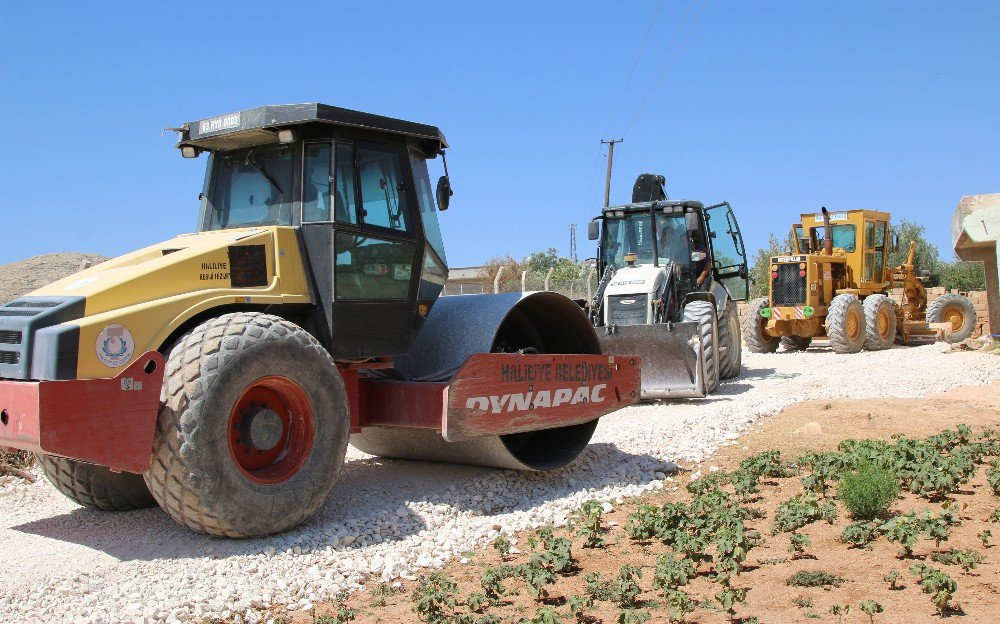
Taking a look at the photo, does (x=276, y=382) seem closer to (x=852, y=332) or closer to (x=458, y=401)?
(x=458, y=401)

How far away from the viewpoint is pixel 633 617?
4.00 metres

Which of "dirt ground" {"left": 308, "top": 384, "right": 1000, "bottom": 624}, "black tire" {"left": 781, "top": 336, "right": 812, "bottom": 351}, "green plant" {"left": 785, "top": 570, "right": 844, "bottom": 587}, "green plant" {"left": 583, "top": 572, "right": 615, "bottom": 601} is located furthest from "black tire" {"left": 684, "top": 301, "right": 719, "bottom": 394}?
"black tire" {"left": 781, "top": 336, "right": 812, "bottom": 351}

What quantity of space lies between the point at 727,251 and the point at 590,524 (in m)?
8.74

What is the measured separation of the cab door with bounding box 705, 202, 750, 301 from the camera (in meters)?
13.5

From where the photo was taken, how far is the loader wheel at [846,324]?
17125 mm

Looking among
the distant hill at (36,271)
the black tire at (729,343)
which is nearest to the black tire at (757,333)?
the black tire at (729,343)

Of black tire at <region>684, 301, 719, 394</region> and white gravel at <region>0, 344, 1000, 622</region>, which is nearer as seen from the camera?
white gravel at <region>0, 344, 1000, 622</region>

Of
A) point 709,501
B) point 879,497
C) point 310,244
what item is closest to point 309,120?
point 310,244

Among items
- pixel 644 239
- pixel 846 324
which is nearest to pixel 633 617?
pixel 644 239

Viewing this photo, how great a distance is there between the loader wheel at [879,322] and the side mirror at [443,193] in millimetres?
13373

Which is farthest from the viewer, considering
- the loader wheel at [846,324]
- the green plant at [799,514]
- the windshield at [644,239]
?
the loader wheel at [846,324]

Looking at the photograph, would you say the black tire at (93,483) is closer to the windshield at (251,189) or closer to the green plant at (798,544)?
the windshield at (251,189)

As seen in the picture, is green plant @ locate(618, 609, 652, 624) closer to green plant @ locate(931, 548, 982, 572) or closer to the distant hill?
green plant @ locate(931, 548, 982, 572)

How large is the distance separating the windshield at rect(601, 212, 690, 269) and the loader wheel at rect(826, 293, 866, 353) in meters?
5.61
